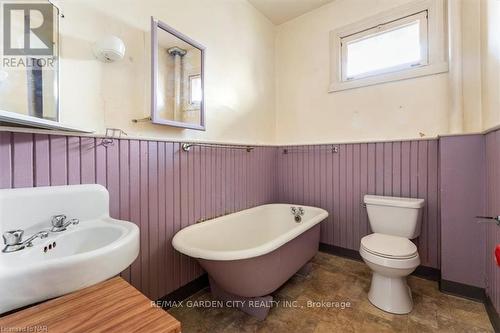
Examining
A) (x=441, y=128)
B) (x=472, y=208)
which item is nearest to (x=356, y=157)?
(x=441, y=128)

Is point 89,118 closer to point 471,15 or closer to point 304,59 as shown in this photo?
point 304,59

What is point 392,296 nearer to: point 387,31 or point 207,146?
point 207,146

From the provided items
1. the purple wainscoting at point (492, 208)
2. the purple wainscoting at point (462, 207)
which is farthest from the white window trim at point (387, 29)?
the purple wainscoting at point (492, 208)

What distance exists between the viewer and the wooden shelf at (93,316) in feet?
1.87

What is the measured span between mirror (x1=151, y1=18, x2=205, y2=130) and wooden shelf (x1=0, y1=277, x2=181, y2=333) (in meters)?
1.11

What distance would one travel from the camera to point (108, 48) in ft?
4.17

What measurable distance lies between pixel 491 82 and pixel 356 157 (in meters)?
1.06

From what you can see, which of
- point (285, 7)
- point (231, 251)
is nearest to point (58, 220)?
point (231, 251)

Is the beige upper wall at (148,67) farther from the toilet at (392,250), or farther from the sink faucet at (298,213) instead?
the toilet at (392,250)

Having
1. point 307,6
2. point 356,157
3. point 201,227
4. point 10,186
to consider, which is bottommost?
point 201,227

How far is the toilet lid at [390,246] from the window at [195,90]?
173 centimetres

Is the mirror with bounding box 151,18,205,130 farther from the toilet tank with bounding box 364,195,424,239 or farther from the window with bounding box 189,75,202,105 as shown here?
the toilet tank with bounding box 364,195,424,239

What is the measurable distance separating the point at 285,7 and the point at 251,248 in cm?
263

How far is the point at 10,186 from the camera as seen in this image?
3.26ft
